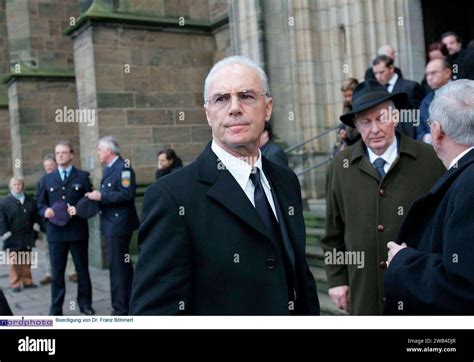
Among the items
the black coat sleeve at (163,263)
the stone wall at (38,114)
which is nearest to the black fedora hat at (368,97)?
the black coat sleeve at (163,263)

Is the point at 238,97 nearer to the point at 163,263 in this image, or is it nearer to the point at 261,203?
→ the point at 261,203

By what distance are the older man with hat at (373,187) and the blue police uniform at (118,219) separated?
2.40m

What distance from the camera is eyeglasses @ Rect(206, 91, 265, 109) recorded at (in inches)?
54.1

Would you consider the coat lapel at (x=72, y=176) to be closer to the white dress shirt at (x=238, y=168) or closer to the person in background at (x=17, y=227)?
the person in background at (x=17, y=227)

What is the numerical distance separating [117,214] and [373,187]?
268cm

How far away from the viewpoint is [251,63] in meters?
1.43

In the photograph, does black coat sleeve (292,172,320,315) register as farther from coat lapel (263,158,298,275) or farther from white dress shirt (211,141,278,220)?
white dress shirt (211,141,278,220)

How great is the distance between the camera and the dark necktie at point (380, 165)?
2.29m

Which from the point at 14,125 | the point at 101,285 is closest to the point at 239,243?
the point at 101,285

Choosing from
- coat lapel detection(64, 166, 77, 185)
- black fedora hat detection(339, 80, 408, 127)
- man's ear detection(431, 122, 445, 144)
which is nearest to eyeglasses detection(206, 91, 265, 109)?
man's ear detection(431, 122, 445, 144)

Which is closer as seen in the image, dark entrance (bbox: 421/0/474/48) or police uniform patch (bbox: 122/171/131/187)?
police uniform patch (bbox: 122/171/131/187)

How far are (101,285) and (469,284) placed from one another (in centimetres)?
490

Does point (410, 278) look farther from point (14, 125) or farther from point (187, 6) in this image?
Result: point (14, 125)

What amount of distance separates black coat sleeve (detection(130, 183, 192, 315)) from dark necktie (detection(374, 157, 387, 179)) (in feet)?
3.98
